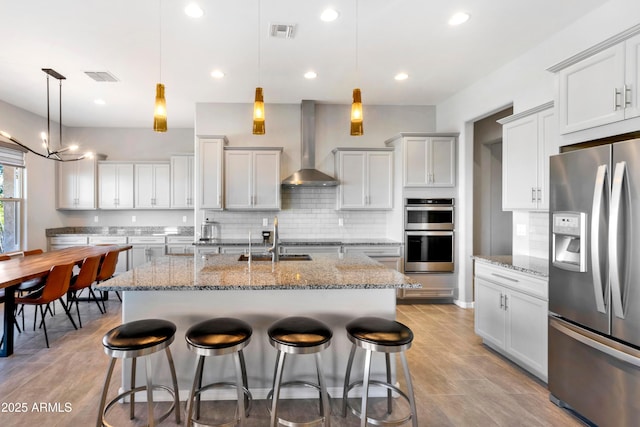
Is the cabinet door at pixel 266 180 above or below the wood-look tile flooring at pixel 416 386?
above

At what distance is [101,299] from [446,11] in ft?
18.7

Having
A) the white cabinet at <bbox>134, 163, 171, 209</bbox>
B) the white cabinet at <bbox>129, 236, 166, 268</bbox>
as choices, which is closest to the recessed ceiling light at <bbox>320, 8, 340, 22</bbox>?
the white cabinet at <bbox>134, 163, 171, 209</bbox>

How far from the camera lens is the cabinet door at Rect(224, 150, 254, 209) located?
493 cm

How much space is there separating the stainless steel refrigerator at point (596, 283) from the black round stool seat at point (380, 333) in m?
1.12

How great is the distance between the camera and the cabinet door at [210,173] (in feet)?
15.9

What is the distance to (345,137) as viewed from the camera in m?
5.33

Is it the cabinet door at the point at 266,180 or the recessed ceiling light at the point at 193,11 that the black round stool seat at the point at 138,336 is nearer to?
the recessed ceiling light at the point at 193,11

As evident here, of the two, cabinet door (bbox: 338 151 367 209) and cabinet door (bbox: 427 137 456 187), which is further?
cabinet door (bbox: 338 151 367 209)

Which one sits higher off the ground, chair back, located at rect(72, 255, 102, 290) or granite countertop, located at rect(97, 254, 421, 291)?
granite countertop, located at rect(97, 254, 421, 291)

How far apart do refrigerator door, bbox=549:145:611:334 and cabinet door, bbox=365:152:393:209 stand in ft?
9.37

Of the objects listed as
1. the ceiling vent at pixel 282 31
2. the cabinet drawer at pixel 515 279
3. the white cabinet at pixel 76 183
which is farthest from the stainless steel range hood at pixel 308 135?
the white cabinet at pixel 76 183

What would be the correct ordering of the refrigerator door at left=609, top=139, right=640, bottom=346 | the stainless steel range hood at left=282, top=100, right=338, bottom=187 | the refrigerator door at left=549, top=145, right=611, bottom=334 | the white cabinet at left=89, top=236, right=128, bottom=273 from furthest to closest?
the white cabinet at left=89, top=236, right=128, bottom=273, the stainless steel range hood at left=282, top=100, right=338, bottom=187, the refrigerator door at left=549, top=145, right=611, bottom=334, the refrigerator door at left=609, top=139, right=640, bottom=346

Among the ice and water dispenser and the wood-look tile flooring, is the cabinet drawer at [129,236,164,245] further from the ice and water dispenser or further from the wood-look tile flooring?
the ice and water dispenser

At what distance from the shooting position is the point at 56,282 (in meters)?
3.26
